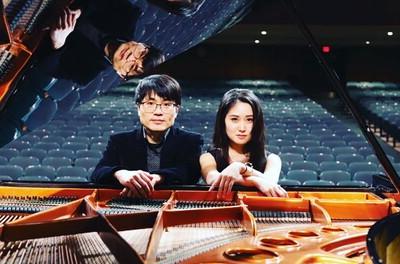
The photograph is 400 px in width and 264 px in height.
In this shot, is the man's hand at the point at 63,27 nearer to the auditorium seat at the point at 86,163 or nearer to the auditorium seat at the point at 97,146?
the auditorium seat at the point at 86,163

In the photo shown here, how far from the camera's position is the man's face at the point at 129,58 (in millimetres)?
3248

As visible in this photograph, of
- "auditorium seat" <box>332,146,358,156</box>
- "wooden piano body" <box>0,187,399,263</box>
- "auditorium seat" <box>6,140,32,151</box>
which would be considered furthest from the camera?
"auditorium seat" <box>6,140,32,151</box>

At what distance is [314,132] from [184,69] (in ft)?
22.6

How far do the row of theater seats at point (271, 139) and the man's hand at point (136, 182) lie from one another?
276cm

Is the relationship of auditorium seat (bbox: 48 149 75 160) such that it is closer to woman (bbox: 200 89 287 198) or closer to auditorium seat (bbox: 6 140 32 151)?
auditorium seat (bbox: 6 140 32 151)

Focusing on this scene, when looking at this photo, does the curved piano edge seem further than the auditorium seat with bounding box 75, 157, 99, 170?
No

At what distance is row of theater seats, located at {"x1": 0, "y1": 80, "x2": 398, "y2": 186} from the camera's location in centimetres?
571

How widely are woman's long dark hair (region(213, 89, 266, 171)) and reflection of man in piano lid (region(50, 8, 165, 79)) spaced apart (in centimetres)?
92

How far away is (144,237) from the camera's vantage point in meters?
1.93

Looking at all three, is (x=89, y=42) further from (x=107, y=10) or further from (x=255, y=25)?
(x=255, y=25)

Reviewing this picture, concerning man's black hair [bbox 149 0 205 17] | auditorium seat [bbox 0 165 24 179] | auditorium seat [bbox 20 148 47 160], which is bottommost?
auditorium seat [bbox 0 165 24 179]

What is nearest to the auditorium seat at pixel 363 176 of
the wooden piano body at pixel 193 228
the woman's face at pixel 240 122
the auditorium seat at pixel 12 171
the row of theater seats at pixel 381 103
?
the row of theater seats at pixel 381 103

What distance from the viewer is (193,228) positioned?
2.07 metres

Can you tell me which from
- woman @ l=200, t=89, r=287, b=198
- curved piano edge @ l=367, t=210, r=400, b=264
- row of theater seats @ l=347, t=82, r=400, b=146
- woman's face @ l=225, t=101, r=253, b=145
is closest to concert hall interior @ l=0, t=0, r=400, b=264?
curved piano edge @ l=367, t=210, r=400, b=264
